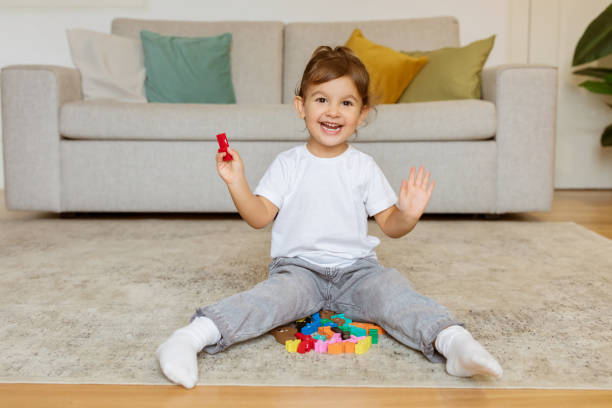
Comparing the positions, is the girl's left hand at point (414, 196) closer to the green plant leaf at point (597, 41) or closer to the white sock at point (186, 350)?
the white sock at point (186, 350)

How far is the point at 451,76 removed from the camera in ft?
8.10

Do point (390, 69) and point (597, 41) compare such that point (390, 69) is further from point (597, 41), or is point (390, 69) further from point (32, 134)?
point (32, 134)

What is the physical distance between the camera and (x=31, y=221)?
2344mm

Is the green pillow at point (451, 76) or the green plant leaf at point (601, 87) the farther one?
the green plant leaf at point (601, 87)

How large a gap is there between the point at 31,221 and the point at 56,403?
1729mm

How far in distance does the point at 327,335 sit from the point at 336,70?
0.51 metres

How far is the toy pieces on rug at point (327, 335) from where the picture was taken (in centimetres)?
99

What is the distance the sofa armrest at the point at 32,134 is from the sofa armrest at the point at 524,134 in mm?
1764

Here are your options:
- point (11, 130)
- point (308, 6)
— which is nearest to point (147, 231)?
point (11, 130)

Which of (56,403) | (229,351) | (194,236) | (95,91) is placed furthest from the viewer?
(95,91)

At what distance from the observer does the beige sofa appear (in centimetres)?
227

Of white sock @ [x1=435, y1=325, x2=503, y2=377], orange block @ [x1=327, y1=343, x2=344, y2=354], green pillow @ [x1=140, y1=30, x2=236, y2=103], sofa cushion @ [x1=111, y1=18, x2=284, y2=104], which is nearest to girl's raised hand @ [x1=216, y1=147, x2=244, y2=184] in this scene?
orange block @ [x1=327, y1=343, x2=344, y2=354]

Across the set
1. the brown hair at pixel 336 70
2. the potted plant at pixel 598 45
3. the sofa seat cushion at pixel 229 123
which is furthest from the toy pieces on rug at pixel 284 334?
the potted plant at pixel 598 45

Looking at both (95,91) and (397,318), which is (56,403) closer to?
(397,318)
